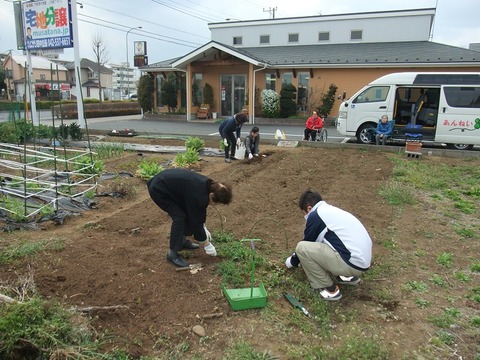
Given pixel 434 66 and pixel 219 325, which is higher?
pixel 434 66

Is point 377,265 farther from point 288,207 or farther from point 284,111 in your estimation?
point 284,111

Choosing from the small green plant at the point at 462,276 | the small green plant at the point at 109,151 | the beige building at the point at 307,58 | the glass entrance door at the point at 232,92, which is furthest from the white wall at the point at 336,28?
the small green plant at the point at 462,276

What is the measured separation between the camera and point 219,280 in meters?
3.46

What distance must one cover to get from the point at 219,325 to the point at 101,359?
88cm

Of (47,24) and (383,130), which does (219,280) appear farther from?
(47,24)

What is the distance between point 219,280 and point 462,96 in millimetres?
10199

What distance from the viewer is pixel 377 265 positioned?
3949mm

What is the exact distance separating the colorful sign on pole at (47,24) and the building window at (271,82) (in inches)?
386

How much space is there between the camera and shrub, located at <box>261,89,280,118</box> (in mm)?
18781

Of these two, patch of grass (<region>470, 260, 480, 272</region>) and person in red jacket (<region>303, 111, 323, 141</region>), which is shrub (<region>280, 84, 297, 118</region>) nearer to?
person in red jacket (<region>303, 111, 323, 141</region>)

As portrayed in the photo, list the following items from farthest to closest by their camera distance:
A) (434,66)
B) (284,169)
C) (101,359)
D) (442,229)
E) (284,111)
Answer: (284,111), (434,66), (284,169), (442,229), (101,359)

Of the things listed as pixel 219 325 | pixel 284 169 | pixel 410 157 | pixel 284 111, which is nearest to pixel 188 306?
pixel 219 325

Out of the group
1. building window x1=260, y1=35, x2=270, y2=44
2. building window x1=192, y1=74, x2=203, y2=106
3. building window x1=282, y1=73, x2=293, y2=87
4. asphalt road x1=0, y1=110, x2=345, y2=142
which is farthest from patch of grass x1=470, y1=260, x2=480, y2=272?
building window x1=260, y1=35, x2=270, y2=44

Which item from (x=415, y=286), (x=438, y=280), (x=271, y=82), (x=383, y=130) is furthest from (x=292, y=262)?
(x=271, y=82)
